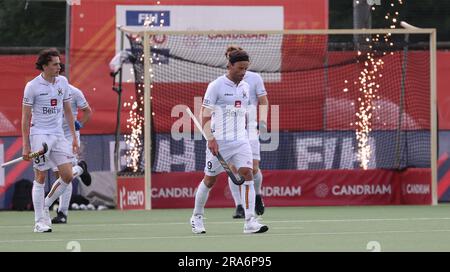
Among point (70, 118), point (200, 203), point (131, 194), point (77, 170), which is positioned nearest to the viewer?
point (200, 203)

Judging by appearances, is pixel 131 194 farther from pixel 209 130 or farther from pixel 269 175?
pixel 209 130

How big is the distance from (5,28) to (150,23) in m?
7.65

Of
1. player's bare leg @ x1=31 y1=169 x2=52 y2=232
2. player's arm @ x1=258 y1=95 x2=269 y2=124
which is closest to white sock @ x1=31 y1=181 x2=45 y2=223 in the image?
player's bare leg @ x1=31 y1=169 x2=52 y2=232

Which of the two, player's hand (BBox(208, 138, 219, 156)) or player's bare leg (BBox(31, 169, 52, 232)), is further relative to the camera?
player's bare leg (BBox(31, 169, 52, 232))

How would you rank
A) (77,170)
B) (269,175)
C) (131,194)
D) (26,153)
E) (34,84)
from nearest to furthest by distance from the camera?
(26,153)
(34,84)
(77,170)
(131,194)
(269,175)

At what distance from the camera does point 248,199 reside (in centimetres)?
1447

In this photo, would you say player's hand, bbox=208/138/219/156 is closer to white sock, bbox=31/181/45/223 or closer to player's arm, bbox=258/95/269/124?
white sock, bbox=31/181/45/223

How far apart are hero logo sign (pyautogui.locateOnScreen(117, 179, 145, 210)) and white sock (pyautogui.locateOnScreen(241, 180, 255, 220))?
755cm

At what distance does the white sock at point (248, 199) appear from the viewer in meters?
14.5

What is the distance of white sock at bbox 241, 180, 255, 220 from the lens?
47.4 ft

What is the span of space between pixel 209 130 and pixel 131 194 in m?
7.77

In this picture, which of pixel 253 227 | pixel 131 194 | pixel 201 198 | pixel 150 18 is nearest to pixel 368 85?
pixel 150 18
